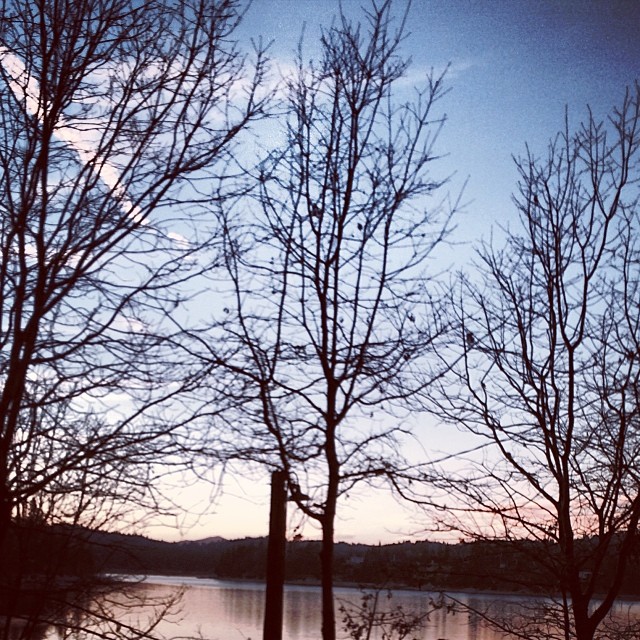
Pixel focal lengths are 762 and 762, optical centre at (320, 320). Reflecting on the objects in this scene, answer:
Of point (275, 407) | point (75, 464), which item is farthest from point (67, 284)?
point (275, 407)

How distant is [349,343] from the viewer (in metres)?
6.34

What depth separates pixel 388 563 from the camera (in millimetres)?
6961

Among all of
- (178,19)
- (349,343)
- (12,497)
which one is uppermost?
(178,19)

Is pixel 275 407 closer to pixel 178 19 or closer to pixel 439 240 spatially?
pixel 439 240

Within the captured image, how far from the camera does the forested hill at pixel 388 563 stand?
6078 mm

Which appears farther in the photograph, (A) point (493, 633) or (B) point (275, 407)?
(A) point (493, 633)

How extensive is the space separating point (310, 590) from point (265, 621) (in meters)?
1.33

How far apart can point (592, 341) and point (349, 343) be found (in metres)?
2.39

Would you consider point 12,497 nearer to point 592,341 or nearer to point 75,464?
point 75,464

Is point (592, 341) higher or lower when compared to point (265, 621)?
higher

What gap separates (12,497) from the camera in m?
3.70

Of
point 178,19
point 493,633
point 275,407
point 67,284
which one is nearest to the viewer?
point 67,284

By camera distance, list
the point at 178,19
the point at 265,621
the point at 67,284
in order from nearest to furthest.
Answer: the point at 67,284, the point at 178,19, the point at 265,621

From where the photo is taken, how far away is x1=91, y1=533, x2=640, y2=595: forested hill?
6.08 meters
